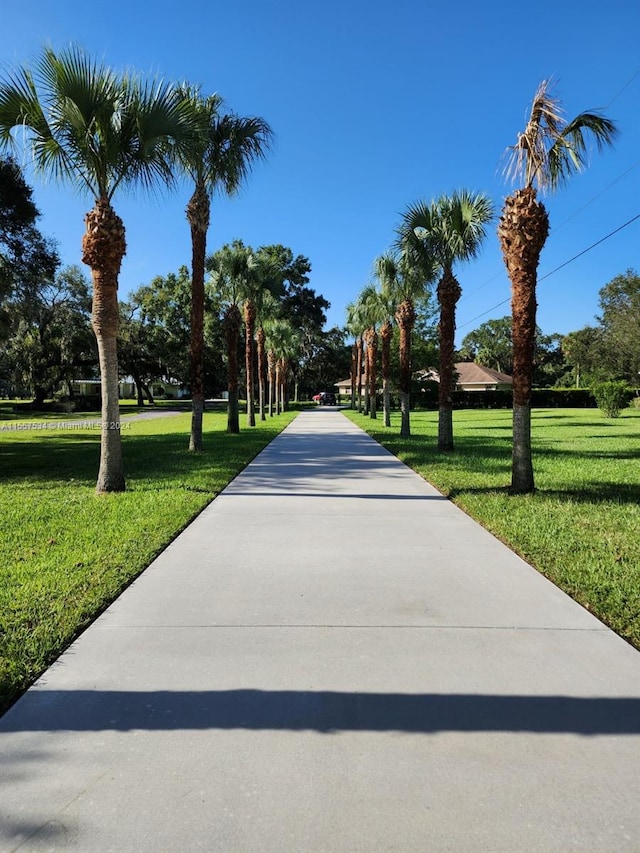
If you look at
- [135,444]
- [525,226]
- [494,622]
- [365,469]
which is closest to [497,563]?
[494,622]

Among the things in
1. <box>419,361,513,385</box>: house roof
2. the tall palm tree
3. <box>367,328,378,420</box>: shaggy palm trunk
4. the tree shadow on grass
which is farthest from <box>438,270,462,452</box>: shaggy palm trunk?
<box>419,361,513,385</box>: house roof

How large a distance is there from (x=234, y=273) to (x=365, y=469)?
15686mm

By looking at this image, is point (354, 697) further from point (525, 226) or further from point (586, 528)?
point (525, 226)

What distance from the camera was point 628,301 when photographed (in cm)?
5350

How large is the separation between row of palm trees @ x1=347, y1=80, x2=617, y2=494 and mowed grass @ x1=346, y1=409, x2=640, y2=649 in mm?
925

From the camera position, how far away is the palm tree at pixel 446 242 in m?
14.7

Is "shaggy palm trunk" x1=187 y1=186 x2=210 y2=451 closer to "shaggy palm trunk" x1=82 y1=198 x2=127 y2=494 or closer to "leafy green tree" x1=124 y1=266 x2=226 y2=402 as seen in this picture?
"shaggy palm trunk" x1=82 y1=198 x2=127 y2=494

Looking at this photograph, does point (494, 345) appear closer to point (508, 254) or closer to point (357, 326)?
point (357, 326)

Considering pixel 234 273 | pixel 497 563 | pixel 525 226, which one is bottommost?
pixel 497 563

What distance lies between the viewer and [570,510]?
807cm

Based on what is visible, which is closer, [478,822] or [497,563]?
[478,822]

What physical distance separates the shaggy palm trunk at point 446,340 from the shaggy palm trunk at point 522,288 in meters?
5.89

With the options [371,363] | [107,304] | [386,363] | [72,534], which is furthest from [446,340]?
[371,363]

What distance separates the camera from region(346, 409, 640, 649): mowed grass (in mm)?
4949
